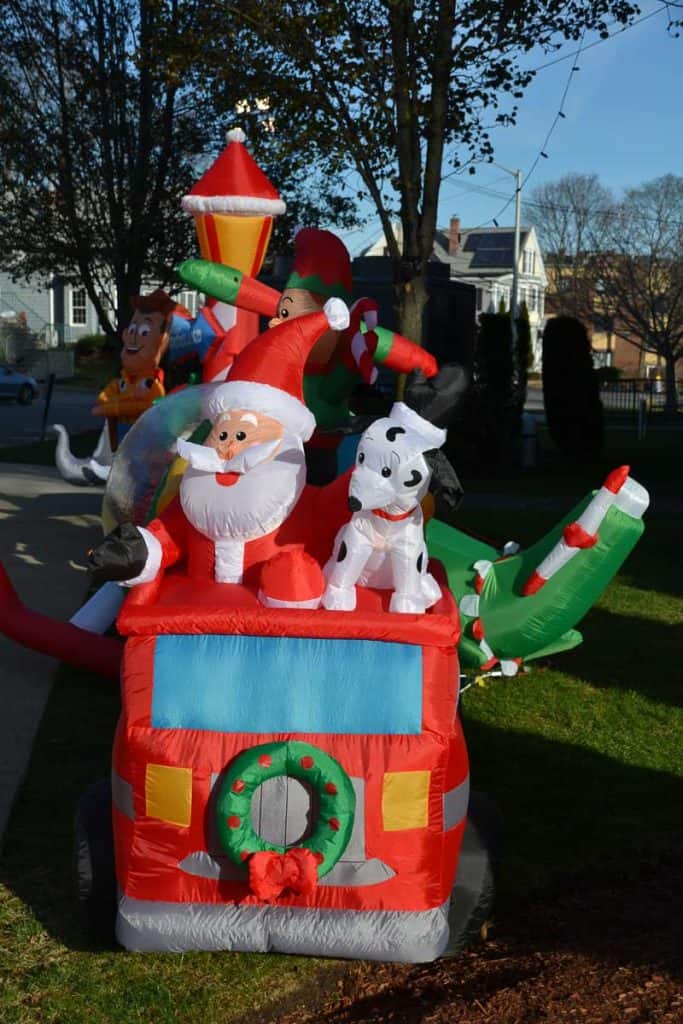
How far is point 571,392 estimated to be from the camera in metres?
18.6

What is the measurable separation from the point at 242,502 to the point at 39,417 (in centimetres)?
2427

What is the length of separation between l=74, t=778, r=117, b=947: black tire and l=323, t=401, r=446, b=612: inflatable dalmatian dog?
117 cm

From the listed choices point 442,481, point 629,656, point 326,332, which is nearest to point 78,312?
point 629,656

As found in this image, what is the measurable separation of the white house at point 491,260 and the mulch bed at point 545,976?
55257 millimetres

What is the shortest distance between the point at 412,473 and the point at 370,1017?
5.96 feet

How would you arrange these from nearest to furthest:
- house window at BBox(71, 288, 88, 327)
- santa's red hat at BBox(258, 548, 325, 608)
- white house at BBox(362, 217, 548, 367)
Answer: santa's red hat at BBox(258, 548, 325, 608) → house window at BBox(71, 288, 88, 327) → white house at BBox(362, 217, 548, 367)

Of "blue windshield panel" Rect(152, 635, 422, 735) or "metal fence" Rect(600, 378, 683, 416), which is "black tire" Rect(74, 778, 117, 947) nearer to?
"blue windshield panel" Rect(152, 635, 422, 735)

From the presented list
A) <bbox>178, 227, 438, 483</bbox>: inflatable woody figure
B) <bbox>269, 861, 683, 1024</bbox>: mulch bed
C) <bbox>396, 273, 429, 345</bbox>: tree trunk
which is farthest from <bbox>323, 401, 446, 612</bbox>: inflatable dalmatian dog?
<bbox>396, 273, 429, 345</bbox>: tree trunk

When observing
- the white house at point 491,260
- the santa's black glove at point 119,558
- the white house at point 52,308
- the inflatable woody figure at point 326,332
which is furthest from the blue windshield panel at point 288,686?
the white house at point 491,260

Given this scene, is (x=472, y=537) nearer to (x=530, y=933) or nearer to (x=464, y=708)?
(x=464, y=708)

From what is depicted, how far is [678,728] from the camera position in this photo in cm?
684

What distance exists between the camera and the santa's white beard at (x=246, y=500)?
470 centimetres

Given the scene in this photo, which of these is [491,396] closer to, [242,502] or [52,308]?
[242,502]

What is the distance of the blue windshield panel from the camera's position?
13.3 feet
